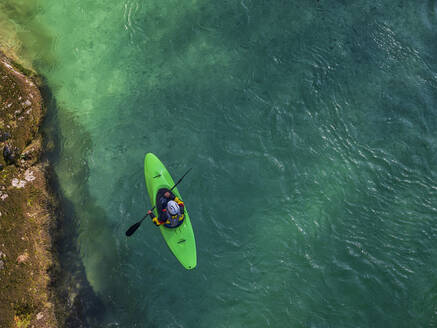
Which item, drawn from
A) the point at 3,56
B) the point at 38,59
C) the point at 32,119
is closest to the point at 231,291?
the point at 32,119

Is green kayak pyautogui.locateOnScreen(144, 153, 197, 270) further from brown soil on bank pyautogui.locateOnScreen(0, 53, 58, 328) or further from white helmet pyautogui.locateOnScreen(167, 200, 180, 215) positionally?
brown soil on bank pyautogui.locateOnScreen(0, 53, 58, 328)

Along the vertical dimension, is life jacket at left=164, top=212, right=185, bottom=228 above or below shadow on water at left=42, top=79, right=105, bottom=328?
above

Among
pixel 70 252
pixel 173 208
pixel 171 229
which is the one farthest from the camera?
pixel 70 252

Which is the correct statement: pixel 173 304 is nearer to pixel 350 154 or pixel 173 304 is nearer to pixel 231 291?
pixel 231 291

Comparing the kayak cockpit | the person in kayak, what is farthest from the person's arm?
the kayak cockpit

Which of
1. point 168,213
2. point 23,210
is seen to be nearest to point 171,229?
point 168,213

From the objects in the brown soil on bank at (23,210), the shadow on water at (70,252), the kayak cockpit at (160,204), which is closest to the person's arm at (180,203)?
the kayak cockpit at (160,204)

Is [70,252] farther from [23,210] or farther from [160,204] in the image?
[160,204]

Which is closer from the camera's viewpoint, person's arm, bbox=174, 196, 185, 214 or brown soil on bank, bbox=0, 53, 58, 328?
brown soil on bank, bbox=0, 53, 58, 328
